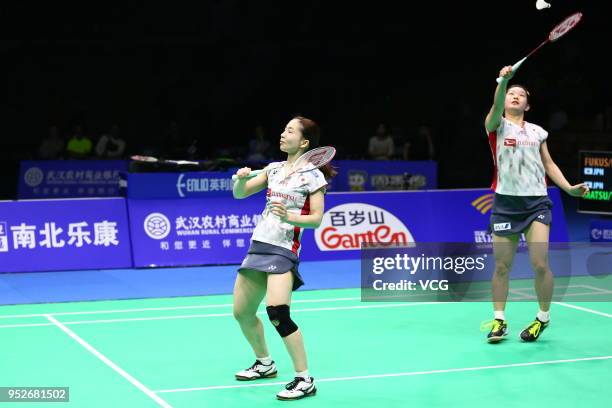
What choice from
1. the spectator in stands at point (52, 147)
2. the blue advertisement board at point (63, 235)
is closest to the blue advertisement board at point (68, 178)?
the spectator in stands at point (52, 147)

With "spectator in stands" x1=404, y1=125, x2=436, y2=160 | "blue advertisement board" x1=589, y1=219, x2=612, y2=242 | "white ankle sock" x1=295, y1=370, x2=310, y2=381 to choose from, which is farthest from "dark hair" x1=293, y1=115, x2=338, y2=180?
"spectator in stands" x1=404, y1=125, x2=436, y2=160

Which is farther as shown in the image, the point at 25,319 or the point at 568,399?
the point at 25,319

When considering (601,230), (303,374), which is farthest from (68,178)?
(303,374)

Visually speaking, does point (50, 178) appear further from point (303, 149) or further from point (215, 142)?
point (303, 149)

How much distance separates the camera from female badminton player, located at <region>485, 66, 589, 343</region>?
28.3 feet

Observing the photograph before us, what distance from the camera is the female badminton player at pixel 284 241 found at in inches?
267

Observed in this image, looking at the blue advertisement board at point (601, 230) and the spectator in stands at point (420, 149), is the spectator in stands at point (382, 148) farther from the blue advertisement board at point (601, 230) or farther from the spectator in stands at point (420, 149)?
the blue advertisement board at point (601, 230)

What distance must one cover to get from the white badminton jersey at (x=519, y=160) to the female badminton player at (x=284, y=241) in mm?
2216

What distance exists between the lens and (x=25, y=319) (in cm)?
956

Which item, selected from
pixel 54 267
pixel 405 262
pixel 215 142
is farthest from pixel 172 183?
pixel 215 142

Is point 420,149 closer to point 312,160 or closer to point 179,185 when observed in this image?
point 179,185

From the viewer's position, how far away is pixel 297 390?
6.79 m

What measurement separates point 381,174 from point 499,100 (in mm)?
11543

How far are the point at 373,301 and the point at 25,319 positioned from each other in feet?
11.6
